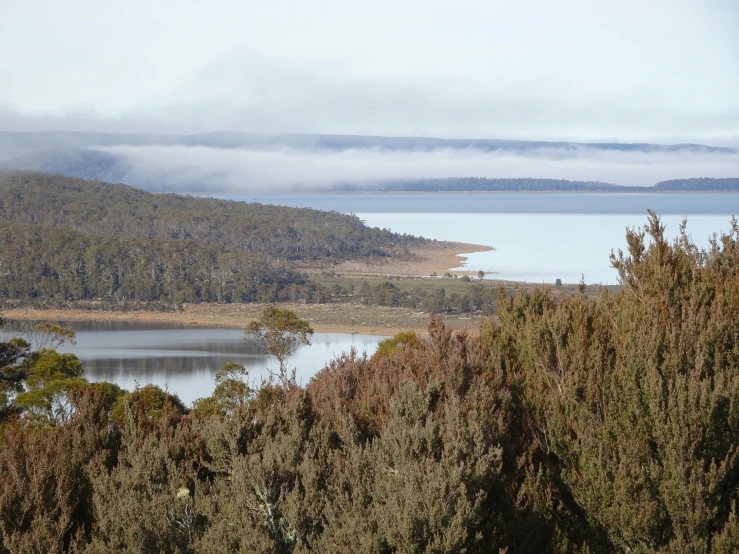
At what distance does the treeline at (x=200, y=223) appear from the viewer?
74.9 m

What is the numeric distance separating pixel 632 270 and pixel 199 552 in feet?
15.1

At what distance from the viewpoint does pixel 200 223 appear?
76750 mm

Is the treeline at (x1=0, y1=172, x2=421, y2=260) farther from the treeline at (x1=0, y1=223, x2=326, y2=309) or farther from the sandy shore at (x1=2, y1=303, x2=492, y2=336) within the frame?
the sandy shore at (x1=2, y1=303, x2=492, y2=336)

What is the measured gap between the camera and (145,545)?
5.29 metres

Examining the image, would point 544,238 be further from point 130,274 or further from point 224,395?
point 224,395

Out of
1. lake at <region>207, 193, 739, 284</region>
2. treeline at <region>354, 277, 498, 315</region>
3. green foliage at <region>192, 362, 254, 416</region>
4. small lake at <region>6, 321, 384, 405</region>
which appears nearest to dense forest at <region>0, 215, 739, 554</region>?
green foliage at <region>192, 362, 254, 416</region>

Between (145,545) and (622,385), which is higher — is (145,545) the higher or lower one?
the lower one

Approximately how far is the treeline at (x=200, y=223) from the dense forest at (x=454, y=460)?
213 ft

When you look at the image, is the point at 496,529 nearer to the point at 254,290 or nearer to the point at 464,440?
the point at 464,440

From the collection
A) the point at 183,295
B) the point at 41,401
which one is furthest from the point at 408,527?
the point at 183,295

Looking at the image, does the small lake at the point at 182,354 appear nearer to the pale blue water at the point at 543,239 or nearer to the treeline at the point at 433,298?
the treeline at the point at 433,298

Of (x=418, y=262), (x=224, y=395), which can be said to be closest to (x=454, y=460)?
(x=224, y=395)

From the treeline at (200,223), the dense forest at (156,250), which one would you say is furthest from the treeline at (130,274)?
the treeline at (200,223)

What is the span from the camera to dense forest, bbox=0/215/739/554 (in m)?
5.31
